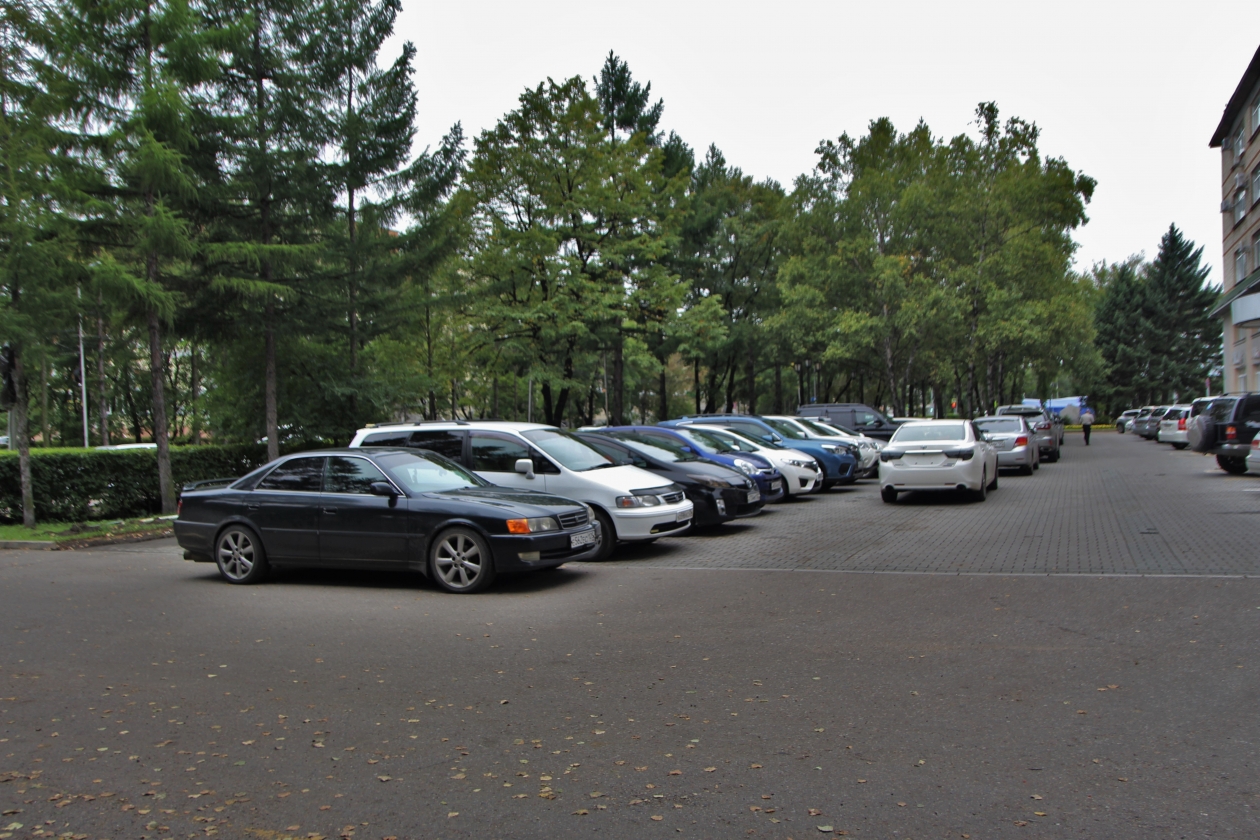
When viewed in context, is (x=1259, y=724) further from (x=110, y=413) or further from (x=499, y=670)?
(x=110, y=413)

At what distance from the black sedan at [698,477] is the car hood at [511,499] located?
3148 mm

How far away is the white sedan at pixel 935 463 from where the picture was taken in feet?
54.4

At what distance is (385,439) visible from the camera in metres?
12.9

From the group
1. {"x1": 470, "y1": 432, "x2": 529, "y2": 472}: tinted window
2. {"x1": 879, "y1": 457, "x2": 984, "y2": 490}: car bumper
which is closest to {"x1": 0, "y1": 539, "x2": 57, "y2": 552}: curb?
{"x1": 470, "y1": 432, "x2": 529, "y2": 472}: tinted window

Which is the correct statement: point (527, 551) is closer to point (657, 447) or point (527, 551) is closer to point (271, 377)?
point (657, 447)

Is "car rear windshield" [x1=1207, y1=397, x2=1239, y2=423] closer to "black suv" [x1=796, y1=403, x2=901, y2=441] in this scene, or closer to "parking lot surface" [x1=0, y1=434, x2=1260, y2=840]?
"black suv" [x1=796, y1=403, x2=901, y2=441]

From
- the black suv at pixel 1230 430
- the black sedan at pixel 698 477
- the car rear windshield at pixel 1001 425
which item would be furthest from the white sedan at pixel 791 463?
the black suv at pixel 1230 430

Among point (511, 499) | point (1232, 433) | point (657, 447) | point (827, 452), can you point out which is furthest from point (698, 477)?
point (1232, 433)

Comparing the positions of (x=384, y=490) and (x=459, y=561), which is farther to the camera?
(x=384, y=490)

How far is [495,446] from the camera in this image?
1220 centimetres

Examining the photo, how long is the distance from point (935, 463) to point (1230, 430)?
8.98 meters

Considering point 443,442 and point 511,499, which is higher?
point 443,442

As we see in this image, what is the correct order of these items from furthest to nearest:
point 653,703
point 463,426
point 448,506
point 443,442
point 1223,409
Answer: point 1223,409 < point 463,426 < point 443,442 < point 448,506 < point 653,703

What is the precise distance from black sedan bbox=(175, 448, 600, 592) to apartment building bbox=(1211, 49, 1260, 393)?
39948 mm
